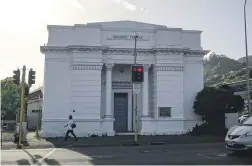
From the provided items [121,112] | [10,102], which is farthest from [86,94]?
[10,102]

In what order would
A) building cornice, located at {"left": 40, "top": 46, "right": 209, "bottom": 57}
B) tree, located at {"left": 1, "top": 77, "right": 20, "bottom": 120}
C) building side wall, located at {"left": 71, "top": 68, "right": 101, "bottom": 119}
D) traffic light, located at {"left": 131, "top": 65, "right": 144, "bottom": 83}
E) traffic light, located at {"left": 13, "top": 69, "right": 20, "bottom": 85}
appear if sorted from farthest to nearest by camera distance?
tree, located at {"left": 1, "top": 77, "right": 20, "bottom": 120} → building cornice, located at {"left": 40, "top": 46, "right": 209, "bottom": 57} → building side wall, located at {"left": 71, "top": 68, "right": 101, "bottom": 119} → traffic light, located at {"left": 131, "top": 65, "right": 144, "bottom": 83} → traffic light, located at {"left": 13, "top": 69, "right": 20, "bottom": 85}

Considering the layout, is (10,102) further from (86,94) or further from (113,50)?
(113,50)

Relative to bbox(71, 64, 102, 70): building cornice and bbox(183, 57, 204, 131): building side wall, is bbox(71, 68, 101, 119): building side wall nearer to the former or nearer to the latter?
bbox(71, 64, 102, 70): building cornice

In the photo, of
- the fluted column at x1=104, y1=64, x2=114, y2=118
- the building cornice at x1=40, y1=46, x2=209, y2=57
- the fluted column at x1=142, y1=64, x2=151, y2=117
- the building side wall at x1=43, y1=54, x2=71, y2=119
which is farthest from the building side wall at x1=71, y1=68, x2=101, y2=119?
the fluted column at x1=142, y1=64, x2=151, y2=117

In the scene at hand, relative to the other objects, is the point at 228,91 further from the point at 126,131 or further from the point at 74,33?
the point at 74,33

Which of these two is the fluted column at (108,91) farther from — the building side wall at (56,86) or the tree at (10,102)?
the tree at (10,102)

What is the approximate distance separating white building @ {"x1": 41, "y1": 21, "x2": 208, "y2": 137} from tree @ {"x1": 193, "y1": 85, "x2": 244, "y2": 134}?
1.15 meters

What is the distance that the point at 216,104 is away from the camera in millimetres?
22984

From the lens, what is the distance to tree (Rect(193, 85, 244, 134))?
907 inches

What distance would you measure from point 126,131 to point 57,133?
600 centimetres

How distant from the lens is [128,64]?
24469 millimetres

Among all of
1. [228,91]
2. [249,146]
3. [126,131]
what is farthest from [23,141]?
[228,91]

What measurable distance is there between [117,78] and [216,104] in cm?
869

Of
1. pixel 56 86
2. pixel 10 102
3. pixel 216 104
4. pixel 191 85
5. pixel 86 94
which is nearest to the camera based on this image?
pixel 216 104
